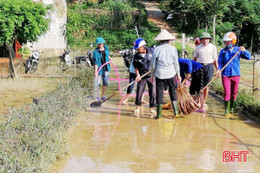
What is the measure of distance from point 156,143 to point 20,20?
7590mm

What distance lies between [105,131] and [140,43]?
2.36 metres

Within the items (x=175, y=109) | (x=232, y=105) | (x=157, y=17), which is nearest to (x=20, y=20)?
(x=175, y=109)

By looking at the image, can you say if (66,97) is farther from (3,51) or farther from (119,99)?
(3,51)

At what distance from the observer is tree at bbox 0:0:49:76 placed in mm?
11656

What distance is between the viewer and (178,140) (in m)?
6.42

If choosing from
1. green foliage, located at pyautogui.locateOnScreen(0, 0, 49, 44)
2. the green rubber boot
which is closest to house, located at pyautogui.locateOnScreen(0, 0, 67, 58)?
green foliage, located at pyautogui.locateOnScreen(0, 0, 49, 44)

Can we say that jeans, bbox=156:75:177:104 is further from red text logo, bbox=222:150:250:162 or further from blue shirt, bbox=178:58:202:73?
red text logo, bbox=222:150:250:162

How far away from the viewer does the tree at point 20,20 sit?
1166 centimetres

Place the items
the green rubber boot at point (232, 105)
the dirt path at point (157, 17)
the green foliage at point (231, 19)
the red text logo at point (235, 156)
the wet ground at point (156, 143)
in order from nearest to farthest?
the wet ground at point (156, 143) → the red text logo at point (235, 156) → the green rubber boot at point (232, 105) → the green foliage at point (231, 19) → the dirt path at point (157, 17)

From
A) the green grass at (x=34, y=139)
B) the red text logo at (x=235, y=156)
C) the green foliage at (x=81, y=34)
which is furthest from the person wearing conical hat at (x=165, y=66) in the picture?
the green foliage at (x=81, y=34)

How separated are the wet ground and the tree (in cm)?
455

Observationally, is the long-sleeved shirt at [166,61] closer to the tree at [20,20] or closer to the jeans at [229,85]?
the jeans at [229,85]

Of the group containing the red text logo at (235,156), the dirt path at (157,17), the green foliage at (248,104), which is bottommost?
the red text logo at (235,156)

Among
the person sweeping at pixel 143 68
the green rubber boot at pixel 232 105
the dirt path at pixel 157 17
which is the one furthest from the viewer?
the dirt path at pixel 157 17
